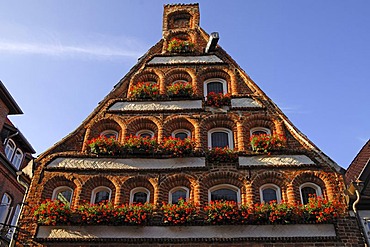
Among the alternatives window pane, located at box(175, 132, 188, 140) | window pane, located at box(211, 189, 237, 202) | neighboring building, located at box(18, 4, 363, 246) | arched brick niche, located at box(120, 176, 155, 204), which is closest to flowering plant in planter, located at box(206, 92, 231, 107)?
neighboring building, located at box(18, 4, 363, 246)

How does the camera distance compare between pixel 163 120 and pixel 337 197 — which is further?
pixel 163 120

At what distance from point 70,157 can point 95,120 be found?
5.25 feet

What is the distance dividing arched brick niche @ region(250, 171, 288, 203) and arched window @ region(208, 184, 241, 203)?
0.51 m

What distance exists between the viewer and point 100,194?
11242mm

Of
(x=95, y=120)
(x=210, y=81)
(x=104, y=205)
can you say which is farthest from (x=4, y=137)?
(x=210, y=81)

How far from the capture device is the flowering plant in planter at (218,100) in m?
13.0

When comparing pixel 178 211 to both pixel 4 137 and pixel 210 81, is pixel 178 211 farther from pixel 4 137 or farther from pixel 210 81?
pixel 4 137

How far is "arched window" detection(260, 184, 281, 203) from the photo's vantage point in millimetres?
10867

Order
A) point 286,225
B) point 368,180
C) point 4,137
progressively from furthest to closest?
point 4,137, point 368,180, point 286,225

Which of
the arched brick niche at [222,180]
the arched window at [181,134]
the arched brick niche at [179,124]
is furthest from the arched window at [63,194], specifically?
the arched brick niche at [222,180]

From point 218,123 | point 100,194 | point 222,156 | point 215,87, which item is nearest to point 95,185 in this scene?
point 100,194

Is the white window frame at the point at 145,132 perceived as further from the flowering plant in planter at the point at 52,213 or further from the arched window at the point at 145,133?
the flowering plant in planter at the point at 52,213

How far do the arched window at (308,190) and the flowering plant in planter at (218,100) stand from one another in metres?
3.64

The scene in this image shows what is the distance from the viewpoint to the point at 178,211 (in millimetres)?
10078
